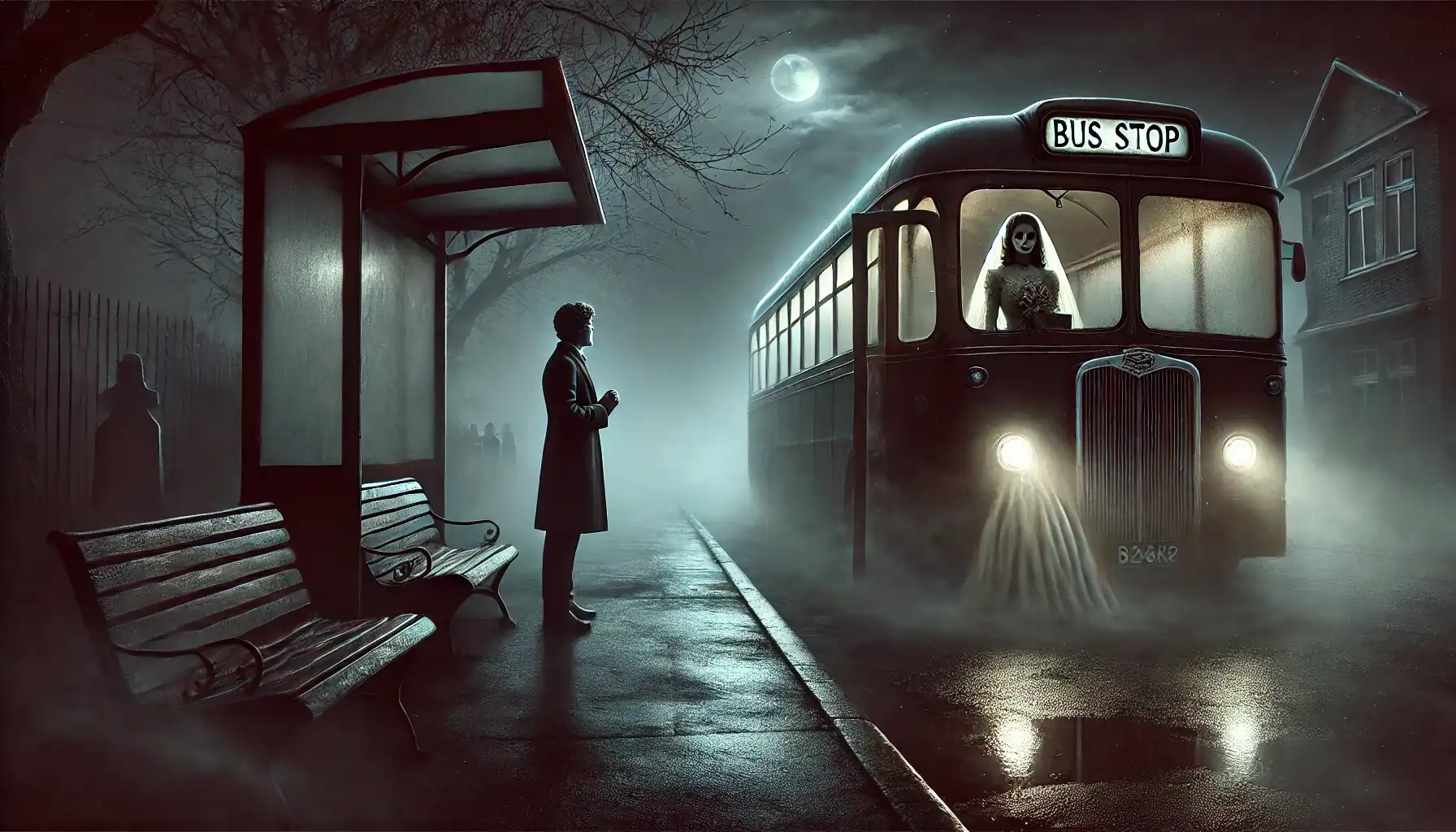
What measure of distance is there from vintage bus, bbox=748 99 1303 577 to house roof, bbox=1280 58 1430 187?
1670 cm

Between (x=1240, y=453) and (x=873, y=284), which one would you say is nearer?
(x=1240, y=453)

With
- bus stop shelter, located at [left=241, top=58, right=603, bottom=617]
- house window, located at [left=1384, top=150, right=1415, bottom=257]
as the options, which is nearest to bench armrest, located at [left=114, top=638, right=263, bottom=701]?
bus stop shelter, located at [left=241, top=58, right=603, bottom=617]

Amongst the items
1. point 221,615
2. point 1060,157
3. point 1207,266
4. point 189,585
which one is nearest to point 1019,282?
point 1060,157

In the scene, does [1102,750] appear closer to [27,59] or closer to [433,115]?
[433,115]

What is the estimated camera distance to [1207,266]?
322 inches

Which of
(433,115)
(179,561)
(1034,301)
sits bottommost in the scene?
(179,561)

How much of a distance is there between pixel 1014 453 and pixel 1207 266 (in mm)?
2102

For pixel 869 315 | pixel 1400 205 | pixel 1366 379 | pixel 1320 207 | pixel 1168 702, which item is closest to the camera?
pixel 1168 702

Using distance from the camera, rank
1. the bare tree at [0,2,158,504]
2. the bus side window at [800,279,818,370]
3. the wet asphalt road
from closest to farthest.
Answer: the wet asphalt road, the bare tree at [0,2,158,504], the bus side window at [800,279,818,370]

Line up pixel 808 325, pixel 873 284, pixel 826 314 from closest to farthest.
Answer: pixel 873 284 → pixel 826 314 → pixel 808 325

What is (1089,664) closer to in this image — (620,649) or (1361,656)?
(1361,656)

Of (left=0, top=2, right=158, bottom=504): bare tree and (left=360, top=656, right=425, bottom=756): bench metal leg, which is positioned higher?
(left=0, top=2, right=158, bottom=504): bare tree

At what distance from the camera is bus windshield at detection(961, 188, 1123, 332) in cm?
797

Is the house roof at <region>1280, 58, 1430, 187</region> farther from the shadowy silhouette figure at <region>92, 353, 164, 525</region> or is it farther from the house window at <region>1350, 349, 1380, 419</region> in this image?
the shadowy silhouette figure at <region>92, 353, 164, 525</region>
